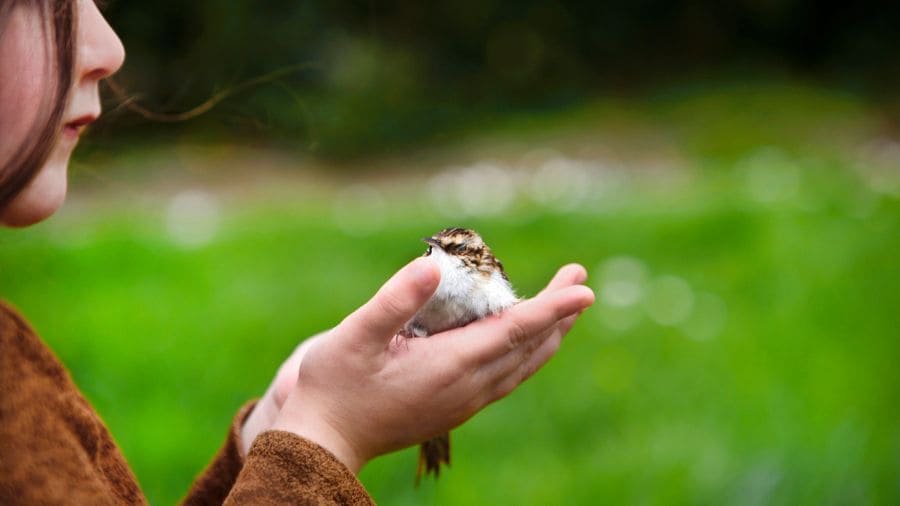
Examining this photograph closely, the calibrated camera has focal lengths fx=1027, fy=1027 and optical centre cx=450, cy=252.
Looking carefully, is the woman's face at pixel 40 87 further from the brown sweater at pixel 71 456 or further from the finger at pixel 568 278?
the finger at pixel 568 278

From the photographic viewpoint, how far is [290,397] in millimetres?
1312

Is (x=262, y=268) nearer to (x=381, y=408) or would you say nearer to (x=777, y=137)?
(x=381, y=408)

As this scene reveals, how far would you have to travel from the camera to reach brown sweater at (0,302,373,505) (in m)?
1.10

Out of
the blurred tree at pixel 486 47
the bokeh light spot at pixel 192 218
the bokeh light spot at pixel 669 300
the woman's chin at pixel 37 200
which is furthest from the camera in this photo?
the blurred tree at pixel 486 47

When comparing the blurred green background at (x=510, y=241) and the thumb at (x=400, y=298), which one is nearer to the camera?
the thumb at (x=400, y=298)

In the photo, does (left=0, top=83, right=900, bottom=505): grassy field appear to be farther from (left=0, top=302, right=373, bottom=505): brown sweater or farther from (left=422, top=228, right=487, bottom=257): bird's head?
(left=422, top=228, right=487, bottom=257): bird's head

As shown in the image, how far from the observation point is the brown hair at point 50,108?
1.16 m

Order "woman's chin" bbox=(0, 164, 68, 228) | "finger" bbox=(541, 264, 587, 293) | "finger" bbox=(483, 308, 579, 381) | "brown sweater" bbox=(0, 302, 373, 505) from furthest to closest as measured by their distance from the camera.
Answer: "finger" bbox=(541, 264, 587, 293) < "finger" bbox=(483, 308, 579, 381) < "woman's chin" bbox=(0, 164, 68, 228) < "brown sweater" bbox=(0, 302, 373, 505)

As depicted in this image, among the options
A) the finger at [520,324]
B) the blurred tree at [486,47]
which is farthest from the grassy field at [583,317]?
the blurred tree at [486,47]

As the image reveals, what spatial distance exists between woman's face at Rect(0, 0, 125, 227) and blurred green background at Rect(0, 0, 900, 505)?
1.25ft

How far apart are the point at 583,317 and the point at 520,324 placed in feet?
8.09

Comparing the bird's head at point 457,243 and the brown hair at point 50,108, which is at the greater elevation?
the bird's head at point 457,243

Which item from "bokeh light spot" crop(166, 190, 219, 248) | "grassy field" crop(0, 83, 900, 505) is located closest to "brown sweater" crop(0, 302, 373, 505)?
"grassy field" crop(0, 83, 900, 505)

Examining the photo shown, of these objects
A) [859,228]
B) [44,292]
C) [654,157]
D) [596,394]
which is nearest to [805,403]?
[596,394]
